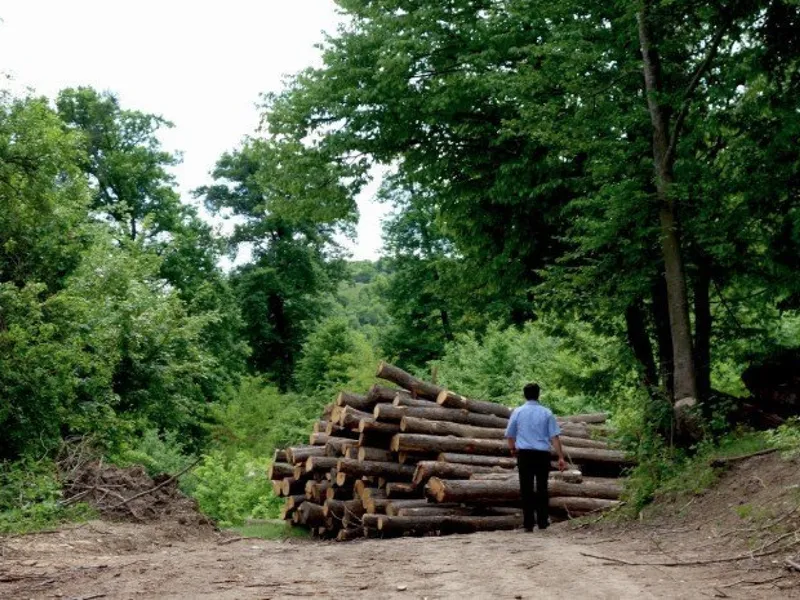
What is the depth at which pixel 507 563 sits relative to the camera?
7805 millimetres

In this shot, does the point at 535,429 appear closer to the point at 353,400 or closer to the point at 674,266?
the point at 674,266

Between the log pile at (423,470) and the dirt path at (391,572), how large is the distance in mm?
2962

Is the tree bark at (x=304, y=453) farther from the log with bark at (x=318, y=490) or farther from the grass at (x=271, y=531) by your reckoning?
the grass at (x=271, y=531)

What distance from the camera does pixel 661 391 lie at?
480 inches

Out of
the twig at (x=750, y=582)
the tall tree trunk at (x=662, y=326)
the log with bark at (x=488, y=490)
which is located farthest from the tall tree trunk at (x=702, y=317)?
the twig at (x=750, y=582)

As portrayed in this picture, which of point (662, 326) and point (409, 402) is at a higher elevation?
point (662, 326)

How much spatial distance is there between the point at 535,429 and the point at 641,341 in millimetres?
4000

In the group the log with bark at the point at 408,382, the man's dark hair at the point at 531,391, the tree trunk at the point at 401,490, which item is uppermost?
the log with bark at the point at 408,382

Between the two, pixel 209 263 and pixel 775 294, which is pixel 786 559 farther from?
pixel 209 263

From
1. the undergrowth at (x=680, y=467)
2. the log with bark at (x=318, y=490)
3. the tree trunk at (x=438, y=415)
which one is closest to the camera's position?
the undergrowth at (x=680, y=467)

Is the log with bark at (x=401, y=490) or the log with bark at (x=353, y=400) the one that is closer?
the log with bark at (x=401, y=490)

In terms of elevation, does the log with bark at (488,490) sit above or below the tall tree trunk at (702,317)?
below

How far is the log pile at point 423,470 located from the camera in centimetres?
1354

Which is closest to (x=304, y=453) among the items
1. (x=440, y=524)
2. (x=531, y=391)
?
(x=440, y=524)
